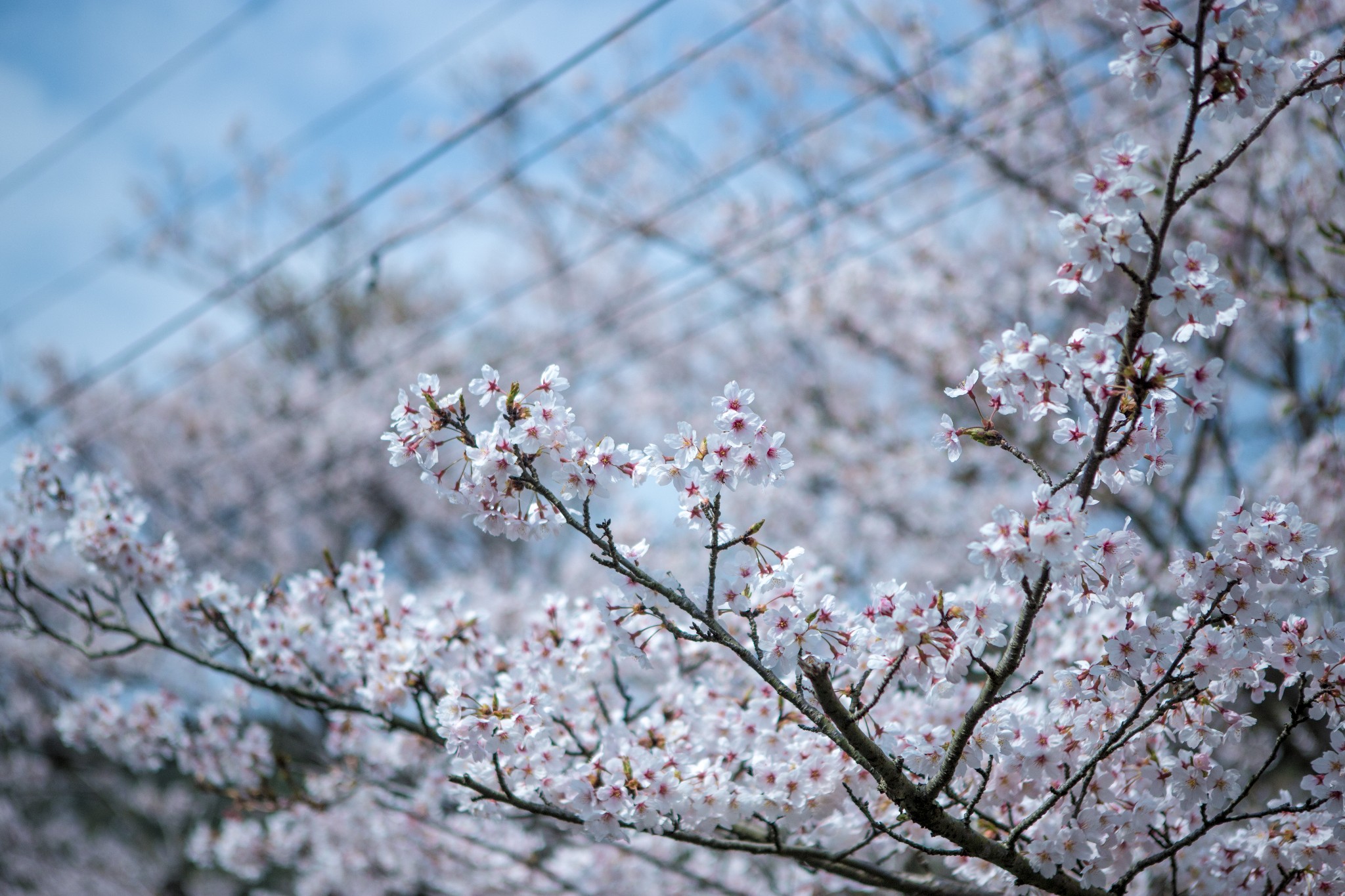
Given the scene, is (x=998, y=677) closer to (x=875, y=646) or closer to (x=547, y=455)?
(x=875, y=646)

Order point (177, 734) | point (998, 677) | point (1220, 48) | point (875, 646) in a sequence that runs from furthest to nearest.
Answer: point (177, 734) < point (875, 646) < point (998, 677) < point (1220, 48)

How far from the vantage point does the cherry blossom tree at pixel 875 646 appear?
2002 millimetres

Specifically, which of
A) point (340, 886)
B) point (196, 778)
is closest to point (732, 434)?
point (196, 778)

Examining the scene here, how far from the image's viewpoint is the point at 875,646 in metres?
2.30

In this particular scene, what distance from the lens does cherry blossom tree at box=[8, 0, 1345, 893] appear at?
6.57ft

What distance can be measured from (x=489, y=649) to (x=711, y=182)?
109 inches

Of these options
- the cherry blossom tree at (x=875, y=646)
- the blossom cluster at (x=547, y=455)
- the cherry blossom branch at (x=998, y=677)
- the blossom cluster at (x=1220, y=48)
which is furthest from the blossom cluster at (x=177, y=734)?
the blossom cluster at (x=1220, y=48)

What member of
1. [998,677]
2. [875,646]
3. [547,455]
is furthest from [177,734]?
[998,677]

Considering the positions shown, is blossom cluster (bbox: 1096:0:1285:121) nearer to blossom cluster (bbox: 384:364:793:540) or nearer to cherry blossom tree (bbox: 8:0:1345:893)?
cherry blossom tree (bbox: 8:0:1345:893)

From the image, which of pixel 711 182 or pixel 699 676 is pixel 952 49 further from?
pixel 699 676

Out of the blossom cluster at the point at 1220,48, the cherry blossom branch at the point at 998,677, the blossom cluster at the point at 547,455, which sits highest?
the blossom cluster at the point at 1220,48

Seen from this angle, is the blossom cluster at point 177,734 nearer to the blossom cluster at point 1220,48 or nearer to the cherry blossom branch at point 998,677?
the cherry blossom branch at point 998,677

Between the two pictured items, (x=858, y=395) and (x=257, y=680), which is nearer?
(x=257, y=680)

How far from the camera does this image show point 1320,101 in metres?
2.12
